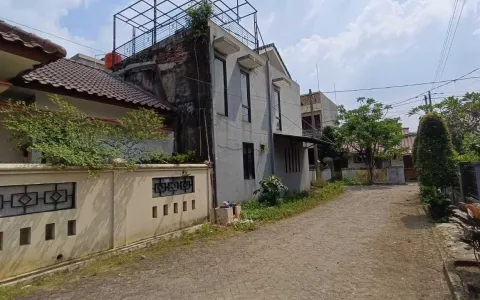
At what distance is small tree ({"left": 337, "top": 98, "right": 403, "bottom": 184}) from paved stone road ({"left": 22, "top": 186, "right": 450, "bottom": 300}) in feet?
54.2

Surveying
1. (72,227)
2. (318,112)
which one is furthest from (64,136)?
(318,112)

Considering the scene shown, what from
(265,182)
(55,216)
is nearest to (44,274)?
(55,216)

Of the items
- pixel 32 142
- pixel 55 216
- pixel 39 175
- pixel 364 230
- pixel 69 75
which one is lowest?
pixel 364 230

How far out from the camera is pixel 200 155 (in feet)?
35.3

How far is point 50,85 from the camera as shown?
298 inches

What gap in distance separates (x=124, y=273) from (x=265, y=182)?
7.84 m

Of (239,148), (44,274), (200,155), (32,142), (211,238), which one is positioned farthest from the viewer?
(239,148)

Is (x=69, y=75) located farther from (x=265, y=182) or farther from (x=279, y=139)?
(x=279, y=139)

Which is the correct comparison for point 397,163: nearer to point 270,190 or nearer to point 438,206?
point 270,190

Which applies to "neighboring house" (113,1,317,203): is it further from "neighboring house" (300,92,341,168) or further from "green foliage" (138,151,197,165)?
"neighboring house" (300,92,341,168)

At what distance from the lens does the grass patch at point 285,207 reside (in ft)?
34.7

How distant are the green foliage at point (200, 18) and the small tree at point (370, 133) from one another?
55.1ft

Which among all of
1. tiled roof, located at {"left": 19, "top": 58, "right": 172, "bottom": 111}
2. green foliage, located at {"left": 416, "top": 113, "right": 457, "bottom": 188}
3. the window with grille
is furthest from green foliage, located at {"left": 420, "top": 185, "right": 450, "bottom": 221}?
tiled roof, located at {"left": 19, "top": 58, "right": 172, "bottom": 111}

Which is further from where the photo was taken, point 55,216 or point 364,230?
point 364,230
